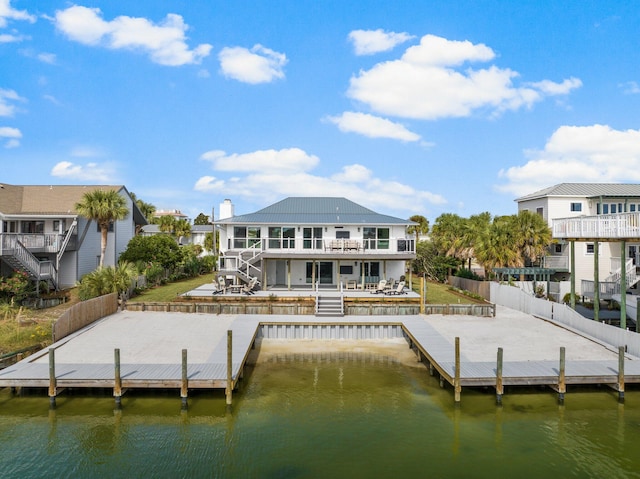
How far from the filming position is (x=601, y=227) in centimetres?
→ 2064

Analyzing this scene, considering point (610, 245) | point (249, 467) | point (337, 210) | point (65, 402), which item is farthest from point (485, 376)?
point (610, 245)

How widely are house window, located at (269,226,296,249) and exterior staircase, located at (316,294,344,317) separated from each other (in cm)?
618

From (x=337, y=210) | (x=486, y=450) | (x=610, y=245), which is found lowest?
(x=486, y=450)

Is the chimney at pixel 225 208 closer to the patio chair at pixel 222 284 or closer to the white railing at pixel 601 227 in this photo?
the patio chair at pixel 222 284

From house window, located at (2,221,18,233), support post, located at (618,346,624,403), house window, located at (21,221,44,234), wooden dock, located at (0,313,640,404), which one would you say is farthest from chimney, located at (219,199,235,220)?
support post, located at (618,346,624,403)

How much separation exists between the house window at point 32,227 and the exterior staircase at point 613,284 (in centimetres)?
3705

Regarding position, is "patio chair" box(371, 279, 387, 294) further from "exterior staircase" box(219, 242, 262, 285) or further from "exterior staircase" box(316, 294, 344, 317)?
"exterior staircase" box(219, 242, 262, 285)

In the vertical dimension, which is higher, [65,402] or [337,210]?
[337,210]

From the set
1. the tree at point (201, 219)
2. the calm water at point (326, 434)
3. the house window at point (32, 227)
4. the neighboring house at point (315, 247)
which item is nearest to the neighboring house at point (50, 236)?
the house window at point (32, 227)

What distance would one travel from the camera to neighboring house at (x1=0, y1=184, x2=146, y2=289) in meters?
27.6

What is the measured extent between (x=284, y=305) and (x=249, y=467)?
13.8 metres

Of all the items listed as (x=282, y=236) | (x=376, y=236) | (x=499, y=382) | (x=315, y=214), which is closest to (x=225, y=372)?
(x=499, y=382)

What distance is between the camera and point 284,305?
24969 millimetres

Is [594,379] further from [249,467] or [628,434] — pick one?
[249,467]
